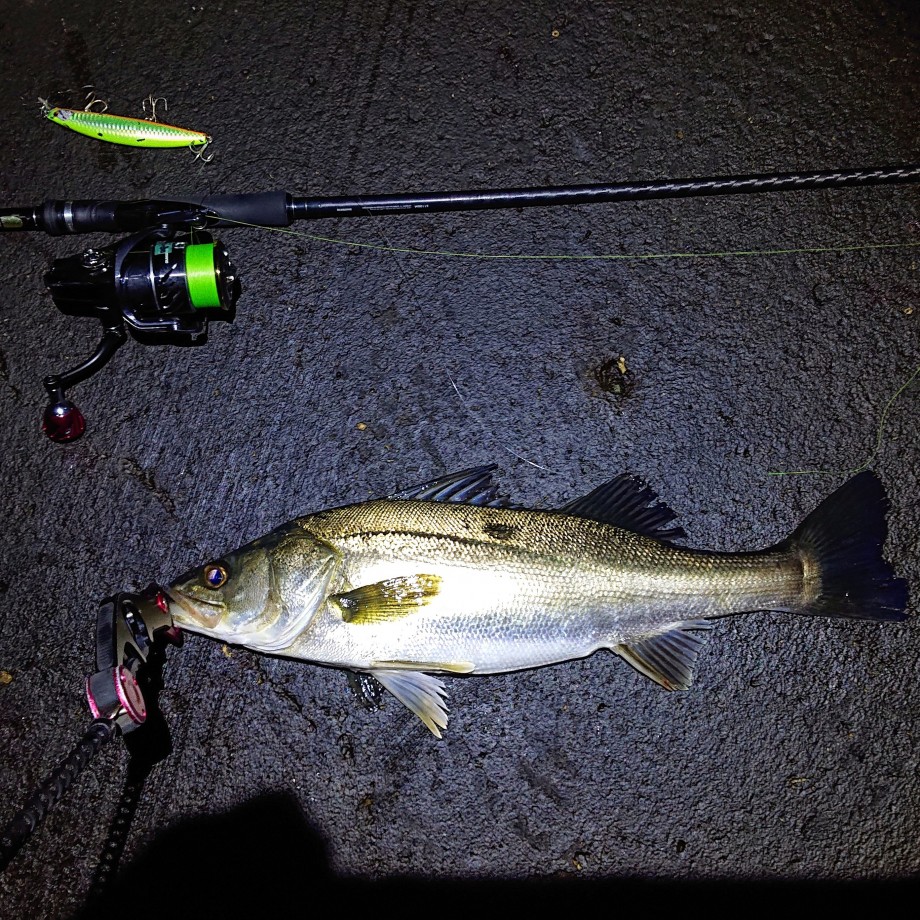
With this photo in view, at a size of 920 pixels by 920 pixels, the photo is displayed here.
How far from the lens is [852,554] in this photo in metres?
2.68

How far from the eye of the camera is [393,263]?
3154 mm

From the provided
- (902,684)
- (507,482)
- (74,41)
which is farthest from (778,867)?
(74,41)

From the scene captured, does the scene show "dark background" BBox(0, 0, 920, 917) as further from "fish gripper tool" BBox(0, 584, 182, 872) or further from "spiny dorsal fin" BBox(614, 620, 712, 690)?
"fish gripper tool" BBox(0, 584, 182, 872)

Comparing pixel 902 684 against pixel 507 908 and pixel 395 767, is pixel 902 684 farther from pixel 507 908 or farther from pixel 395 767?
pixel 395 767

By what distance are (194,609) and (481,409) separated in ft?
4.70

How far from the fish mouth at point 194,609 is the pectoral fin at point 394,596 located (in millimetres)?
520

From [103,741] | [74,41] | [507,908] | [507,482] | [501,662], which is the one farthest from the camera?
[74,41]

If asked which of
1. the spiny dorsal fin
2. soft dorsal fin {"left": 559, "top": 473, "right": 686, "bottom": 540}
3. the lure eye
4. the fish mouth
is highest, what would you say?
the lure eye

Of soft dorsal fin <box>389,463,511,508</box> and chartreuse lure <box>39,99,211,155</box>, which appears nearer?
soft dorsal fin <box>389,463,511,508</box>

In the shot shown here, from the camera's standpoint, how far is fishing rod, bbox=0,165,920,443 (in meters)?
2.69

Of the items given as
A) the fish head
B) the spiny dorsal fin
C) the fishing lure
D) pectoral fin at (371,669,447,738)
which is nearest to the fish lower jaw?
the fish head

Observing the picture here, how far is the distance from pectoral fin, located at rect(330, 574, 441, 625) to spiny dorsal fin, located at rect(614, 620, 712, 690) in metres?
0.78

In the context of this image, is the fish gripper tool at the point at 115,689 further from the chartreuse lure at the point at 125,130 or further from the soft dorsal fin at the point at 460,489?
the chartreuse lure at the point at 125,130

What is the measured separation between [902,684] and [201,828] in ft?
9.86
